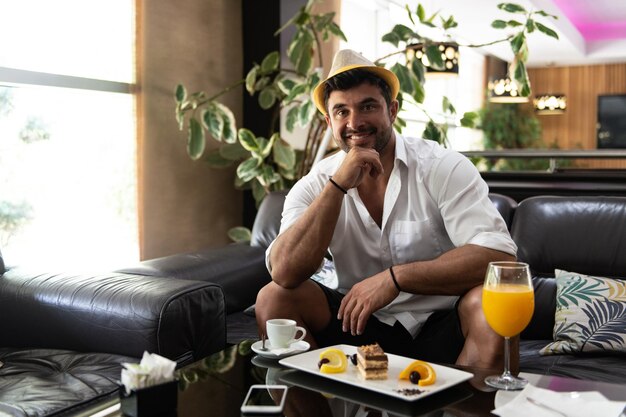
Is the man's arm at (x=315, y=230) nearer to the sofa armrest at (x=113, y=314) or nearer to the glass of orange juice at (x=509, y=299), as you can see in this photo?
the sofa armrest at (x=113, y=314)

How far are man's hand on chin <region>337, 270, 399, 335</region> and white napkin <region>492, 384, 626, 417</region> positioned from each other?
604 millimetres

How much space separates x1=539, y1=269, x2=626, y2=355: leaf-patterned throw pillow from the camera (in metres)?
2.03

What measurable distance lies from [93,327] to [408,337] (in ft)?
2.87

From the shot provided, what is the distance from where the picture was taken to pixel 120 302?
197 centimetres

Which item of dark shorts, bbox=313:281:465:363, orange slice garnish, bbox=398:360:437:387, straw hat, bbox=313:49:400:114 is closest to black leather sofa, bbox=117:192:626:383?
dark shorts, bbox=313:281:465:363

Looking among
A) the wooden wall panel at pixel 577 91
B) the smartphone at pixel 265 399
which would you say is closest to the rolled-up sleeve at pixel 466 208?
the smartphone at pixel 265 399

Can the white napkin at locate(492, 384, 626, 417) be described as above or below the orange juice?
below

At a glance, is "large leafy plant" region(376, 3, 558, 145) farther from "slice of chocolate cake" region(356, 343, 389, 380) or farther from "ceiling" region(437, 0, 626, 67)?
"ceiling" region(437, 0, 626, 67)

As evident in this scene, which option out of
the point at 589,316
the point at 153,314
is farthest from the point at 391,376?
the point at 589,316

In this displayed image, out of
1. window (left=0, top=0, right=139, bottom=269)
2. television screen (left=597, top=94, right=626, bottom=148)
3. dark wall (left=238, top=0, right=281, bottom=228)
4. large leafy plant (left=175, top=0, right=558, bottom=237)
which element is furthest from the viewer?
television screen (left=597, top=94, right=626, bottom=148)

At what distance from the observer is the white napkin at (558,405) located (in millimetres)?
1117

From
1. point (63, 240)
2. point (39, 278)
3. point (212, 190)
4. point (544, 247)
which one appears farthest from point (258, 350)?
point (212, 190)

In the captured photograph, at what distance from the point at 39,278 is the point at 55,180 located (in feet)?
4.00

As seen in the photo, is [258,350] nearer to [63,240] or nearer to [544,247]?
[544,247]
